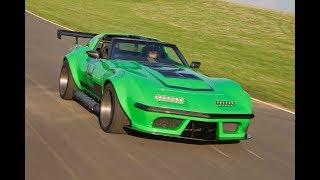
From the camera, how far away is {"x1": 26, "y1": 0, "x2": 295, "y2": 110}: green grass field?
58.1 ft

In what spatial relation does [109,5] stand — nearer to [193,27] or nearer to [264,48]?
[193,27]

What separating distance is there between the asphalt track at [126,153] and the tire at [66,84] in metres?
0.17

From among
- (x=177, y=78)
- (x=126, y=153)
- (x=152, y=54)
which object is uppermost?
(x=152, y=54)

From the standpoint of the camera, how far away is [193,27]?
30984mm

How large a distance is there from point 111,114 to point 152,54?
1982 millimetres

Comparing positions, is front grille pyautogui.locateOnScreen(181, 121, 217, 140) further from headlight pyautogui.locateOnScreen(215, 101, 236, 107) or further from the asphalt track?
headlight pyautogui.locateOnScreen(215, 101, 236, 107)

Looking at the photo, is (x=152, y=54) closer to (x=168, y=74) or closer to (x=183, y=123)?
(x=168, y=74)

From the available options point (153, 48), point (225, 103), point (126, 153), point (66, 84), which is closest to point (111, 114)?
point (126, 153)

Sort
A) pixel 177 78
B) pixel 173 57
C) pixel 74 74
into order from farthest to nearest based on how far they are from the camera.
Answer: pixel 173 57
pixel 74 74
pixel 177 78

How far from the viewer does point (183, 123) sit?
6758 mm
